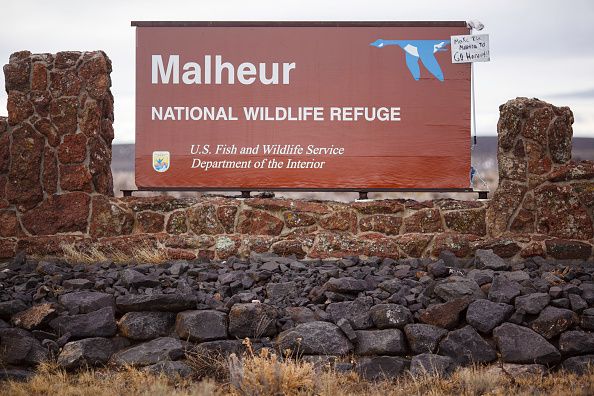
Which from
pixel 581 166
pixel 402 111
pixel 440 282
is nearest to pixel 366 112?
pixel 402 111

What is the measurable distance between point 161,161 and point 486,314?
5807 millimetres

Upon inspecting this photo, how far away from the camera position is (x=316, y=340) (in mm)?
7004

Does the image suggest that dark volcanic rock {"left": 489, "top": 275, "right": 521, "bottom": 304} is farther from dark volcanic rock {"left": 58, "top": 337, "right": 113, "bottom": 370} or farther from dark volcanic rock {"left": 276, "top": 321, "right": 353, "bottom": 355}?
dark volcanic rock {"left": 58, "top": 337, "right": 113, "bottom": 370}

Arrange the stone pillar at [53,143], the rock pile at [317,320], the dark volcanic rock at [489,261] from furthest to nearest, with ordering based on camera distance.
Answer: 1. the stone pillar at [53,143]
2. the dark volcanic rock at [489,261]
3. the rock pile at [317,320]

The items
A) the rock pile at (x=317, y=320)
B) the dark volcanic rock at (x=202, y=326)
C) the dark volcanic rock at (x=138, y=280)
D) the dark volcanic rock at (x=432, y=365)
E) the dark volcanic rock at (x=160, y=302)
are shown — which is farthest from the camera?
the dark volcanic rock at (x=138, y=280)

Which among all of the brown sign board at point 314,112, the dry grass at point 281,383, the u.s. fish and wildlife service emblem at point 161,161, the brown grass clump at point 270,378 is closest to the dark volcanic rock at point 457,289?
the dry grass at point 281,383

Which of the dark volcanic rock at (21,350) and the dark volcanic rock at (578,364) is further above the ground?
the dark volcanic rock at (21,350)

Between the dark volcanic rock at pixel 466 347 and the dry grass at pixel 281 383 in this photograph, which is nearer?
the dry grass at pixel 281 383

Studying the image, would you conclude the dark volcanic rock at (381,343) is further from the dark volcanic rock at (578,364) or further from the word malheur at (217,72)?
the word malheur at (217,72)

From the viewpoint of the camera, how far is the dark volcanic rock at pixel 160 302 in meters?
7.37

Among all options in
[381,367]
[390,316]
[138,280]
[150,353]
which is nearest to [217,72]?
[138,280]

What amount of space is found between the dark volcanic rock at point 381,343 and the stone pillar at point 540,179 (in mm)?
3520

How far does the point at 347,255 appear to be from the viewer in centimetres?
989

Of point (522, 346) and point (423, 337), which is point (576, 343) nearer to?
point (522, 346)
